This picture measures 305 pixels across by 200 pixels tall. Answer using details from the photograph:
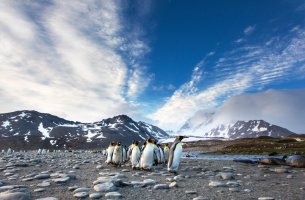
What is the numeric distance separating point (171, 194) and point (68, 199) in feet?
9.21

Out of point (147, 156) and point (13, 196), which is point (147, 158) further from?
point (13, 196)

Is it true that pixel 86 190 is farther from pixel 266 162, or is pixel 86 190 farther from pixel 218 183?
pixel 266 162

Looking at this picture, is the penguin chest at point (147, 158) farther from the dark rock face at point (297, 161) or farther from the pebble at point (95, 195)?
the dark rock face at point (297, 161)

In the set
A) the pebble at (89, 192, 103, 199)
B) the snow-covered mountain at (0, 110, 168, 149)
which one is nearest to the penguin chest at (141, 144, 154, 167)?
the pebble at (89, 192, 103, 199)

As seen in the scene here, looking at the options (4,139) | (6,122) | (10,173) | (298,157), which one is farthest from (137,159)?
(6,122)

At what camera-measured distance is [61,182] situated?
1009 cm

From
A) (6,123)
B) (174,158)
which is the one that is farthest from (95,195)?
(6,123)

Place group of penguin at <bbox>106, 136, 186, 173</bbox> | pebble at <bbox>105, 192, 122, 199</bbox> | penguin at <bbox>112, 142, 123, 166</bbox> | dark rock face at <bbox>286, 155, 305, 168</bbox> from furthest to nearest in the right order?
dark rock face at <bbox>286, 155, 305, 168</bbox> < penguin at <bbox>112, 142, 123, 166</bbox> < group of penguin at <bbox>106, 136, 186, 173</bbox> < pebble at <bbox>105, 192, 122, 199</bbox>

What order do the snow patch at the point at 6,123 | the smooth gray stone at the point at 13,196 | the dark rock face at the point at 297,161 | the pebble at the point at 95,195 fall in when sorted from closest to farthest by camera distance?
the smooth gray stone at the point at 13,196, the pebble at the point at 95,195, the dark rock face at the point at 297,161, the snow patch at the point at 6,123

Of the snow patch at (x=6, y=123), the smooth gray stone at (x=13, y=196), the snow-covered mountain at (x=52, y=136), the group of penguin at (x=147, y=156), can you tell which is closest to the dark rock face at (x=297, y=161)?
the group of penguin at (x=147, y=156)

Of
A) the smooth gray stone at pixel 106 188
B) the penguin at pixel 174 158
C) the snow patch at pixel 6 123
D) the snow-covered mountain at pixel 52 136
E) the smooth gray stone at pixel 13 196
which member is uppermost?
the snow patch at pixel 6 123

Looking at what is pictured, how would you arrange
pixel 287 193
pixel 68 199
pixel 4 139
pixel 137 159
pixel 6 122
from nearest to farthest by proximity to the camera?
pixel 68 199, pixel 287 193, pixel 137 159, pixel 4 139, pixel 6 122

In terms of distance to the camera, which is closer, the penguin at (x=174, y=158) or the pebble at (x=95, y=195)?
the pebble at (x=95, y=195)

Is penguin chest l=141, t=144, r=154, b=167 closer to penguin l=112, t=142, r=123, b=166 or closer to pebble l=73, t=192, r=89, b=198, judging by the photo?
penguin l=112, t=142, r=123, b=166
